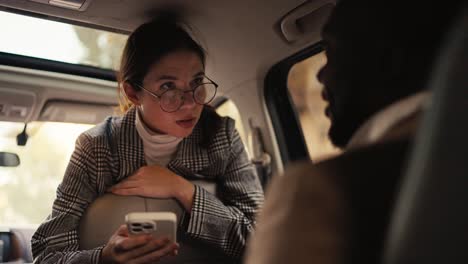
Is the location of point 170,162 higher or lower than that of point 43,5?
lower

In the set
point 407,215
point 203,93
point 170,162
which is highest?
point 203,93

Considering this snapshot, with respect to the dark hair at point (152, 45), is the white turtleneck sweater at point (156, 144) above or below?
below

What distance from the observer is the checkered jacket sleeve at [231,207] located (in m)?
1.86

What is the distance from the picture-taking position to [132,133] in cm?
191

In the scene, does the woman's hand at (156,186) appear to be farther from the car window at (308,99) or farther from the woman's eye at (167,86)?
the car window at (308,99)

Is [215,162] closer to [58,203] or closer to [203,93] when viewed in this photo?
[203,93]

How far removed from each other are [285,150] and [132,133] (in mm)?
732

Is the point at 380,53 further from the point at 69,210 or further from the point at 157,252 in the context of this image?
the point at 69,210

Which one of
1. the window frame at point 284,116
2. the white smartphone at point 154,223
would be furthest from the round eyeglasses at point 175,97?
the window frame at point 284,116

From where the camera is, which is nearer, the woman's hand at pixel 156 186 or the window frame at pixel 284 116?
the woman's hand at pixel 156 186

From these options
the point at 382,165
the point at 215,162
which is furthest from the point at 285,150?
the point at 382,165

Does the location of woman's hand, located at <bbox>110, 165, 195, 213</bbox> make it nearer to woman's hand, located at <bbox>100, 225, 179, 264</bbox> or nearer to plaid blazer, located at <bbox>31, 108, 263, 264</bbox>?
plaid blazer, located at <bbox>31, 108, 263, 264</bbox>

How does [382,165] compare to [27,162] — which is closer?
[382,165]

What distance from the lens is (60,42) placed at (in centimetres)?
234
